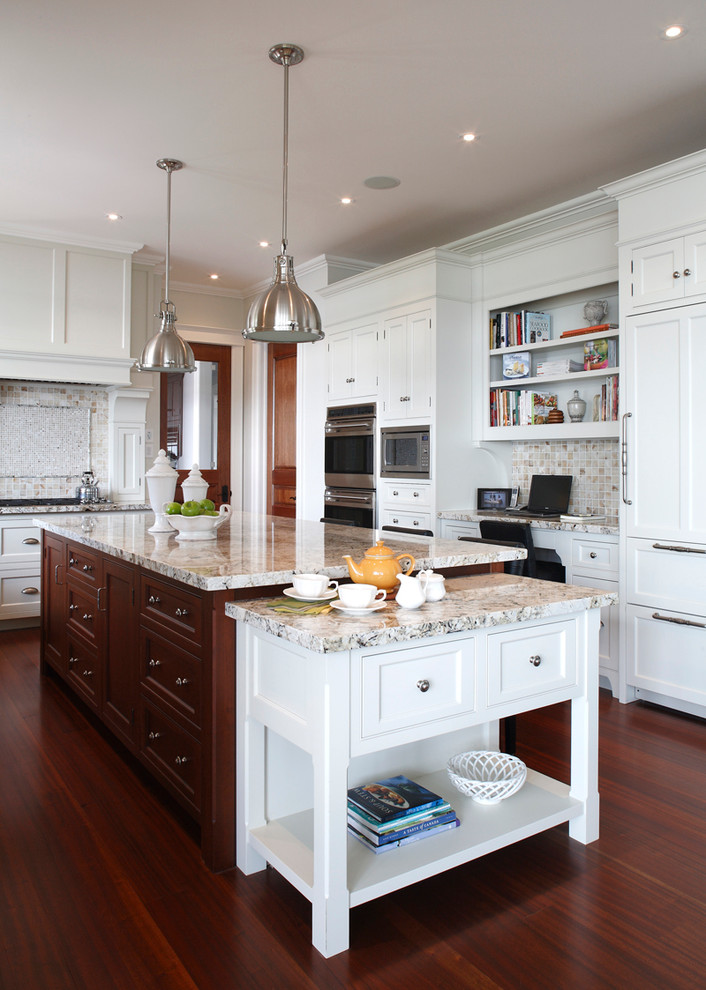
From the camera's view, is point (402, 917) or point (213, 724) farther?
point (213, 724)

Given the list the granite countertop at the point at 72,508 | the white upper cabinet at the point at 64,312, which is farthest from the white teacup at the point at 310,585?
the white upper cabinet at the point at 64,312

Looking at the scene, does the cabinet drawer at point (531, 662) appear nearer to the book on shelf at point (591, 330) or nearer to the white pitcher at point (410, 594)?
the white pitcher at point (410, 594)

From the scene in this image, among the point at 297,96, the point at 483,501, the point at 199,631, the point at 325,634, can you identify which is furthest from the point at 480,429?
the point at 325,634

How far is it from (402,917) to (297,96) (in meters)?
3.16

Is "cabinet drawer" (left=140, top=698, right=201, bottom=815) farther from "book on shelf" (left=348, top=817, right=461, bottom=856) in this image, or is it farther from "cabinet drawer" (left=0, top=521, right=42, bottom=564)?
"cabinet drawer" (left=0, top=521, right=42, bottom=564)

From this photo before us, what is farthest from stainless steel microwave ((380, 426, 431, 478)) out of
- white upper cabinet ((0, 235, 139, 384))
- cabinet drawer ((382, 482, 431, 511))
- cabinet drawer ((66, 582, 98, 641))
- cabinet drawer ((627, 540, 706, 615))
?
cabinet drawer ((66, 582, 98, 641))

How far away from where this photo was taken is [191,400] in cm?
687

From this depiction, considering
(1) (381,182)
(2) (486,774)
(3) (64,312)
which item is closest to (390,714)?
(2) (486,774)

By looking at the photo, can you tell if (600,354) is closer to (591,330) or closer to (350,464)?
(591,330)

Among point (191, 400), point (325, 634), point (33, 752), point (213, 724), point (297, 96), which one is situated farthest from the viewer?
point (191, 400)

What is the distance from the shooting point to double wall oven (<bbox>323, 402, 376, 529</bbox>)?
17.1ft

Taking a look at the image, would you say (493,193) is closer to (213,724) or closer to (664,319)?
(664,319)

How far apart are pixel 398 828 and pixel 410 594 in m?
0.63

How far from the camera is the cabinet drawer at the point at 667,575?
325cm
